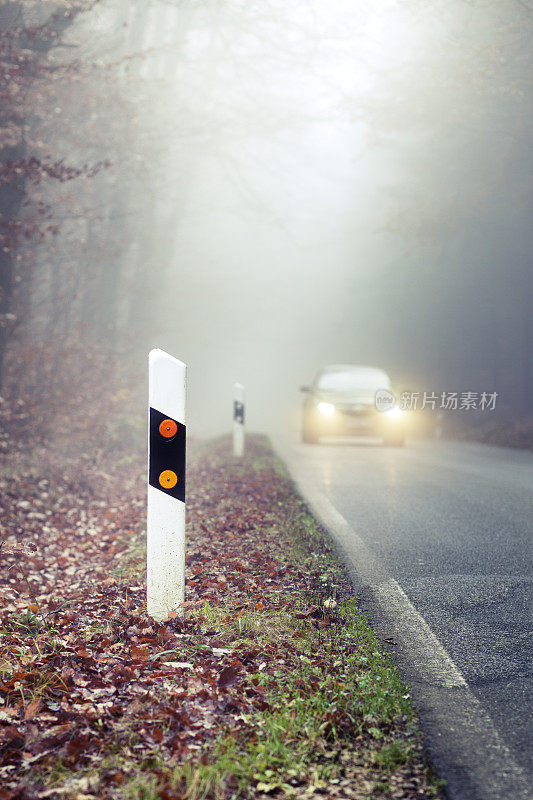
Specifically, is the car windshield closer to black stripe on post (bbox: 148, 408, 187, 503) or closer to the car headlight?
the car headlight

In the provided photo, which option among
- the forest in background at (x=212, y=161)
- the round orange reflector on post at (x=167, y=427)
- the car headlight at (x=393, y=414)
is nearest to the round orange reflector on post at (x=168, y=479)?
the round orange reflector on post at (x=167, y=427)

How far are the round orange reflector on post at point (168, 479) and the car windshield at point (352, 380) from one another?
14571mm

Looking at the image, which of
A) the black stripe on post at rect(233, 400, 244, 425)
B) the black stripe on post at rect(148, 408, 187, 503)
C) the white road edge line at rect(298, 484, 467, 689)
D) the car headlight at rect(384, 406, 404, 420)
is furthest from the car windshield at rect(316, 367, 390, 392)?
the black stripe on post at rect(148, 408, 187, 503)

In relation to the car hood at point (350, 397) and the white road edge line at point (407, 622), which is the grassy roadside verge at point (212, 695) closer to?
the white road edge line at point (407, 622)

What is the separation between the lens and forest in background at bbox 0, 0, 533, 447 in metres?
13.9

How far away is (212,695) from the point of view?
325 cm

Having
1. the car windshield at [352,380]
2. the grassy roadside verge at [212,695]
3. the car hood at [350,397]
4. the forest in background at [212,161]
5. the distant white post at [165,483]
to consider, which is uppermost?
the forest in background at [212,161]

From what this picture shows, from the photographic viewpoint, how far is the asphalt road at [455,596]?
2.91 m

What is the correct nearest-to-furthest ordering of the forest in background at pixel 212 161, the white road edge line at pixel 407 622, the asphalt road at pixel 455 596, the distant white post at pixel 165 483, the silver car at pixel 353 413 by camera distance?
the asphalt road at pixel 455 596 → the white road edge line at pixel 407 622 → the distant white post at pixel 165 483 → the forest in background at pixel 212 161 → the silver car at pixel 353 413

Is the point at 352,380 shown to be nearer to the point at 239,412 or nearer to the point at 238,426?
the point at 239,412

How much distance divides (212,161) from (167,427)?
20.7 metres

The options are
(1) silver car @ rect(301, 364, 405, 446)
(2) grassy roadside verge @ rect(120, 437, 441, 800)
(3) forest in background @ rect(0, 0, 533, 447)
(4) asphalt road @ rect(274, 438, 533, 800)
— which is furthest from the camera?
(1) silver car @ rect(301, 364, 405, 446)

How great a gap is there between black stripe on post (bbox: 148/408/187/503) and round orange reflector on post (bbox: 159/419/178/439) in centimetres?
1

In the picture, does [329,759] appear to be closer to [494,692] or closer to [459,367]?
[494,692]
